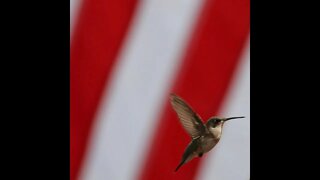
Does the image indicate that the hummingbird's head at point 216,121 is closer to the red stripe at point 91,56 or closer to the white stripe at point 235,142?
the white stripe at point 235,142

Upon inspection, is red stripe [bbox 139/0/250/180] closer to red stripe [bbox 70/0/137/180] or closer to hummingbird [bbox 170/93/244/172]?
hummingbird [bbox 170/93/244/172]

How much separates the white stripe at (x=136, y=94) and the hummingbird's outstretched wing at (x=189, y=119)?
66 mm

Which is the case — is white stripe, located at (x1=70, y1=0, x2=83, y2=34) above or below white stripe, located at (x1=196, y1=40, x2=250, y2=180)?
above

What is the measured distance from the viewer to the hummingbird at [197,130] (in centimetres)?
218

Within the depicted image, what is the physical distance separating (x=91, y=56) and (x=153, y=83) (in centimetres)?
24

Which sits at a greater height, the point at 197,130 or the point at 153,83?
the point at 153,83

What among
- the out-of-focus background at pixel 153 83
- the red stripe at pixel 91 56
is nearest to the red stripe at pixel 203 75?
the out-of-focus background at pixel 153 83

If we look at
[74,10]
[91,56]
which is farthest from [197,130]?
[74,10]

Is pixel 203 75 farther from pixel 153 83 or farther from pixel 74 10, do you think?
pixel 74 10

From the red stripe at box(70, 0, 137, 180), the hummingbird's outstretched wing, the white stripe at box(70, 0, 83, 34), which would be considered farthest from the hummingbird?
the white stripe at box(70, 0, 83, 34)

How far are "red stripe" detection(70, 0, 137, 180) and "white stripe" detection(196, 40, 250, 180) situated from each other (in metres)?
0.43

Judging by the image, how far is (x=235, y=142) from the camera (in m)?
2.20

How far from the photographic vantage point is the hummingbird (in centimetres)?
218

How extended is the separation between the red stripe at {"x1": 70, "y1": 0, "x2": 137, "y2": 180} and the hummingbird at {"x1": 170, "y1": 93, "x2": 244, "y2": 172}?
288 mm
